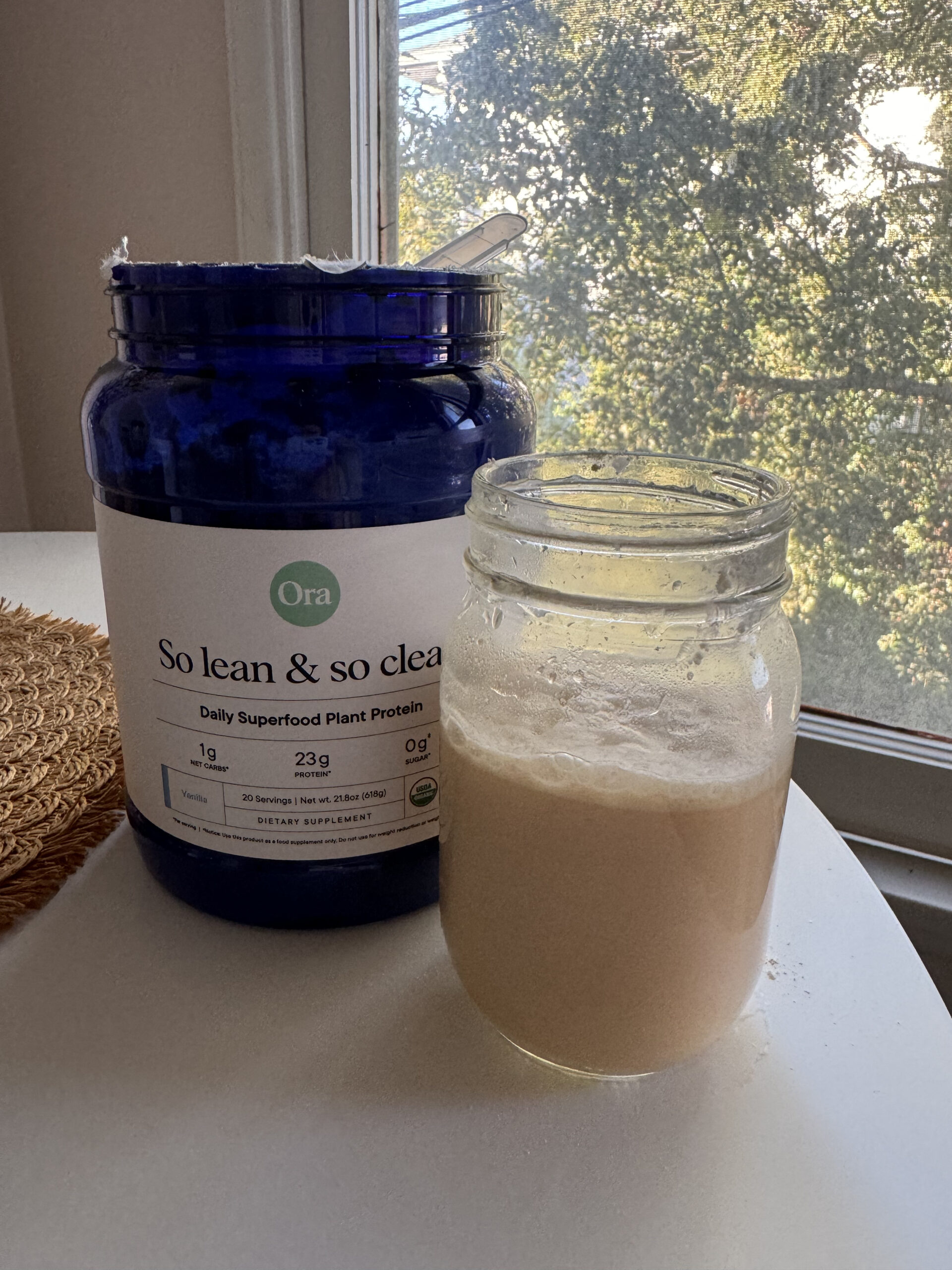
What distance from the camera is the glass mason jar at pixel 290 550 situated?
12.7 inches

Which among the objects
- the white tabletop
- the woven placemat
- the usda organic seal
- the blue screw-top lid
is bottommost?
the white tabletop

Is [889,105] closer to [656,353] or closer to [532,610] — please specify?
[656,353]

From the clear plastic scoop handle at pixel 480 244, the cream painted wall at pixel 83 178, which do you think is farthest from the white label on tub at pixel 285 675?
the cream painted wall at pixel 83 178

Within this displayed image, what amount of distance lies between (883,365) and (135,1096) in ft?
→ 2.29

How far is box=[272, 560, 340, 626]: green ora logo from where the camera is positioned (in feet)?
1.07

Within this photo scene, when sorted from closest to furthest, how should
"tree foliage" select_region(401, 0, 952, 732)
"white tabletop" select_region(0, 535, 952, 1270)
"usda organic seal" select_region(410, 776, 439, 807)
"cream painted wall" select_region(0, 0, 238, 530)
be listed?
"white tabletop" select_region(0, 535, 952, 1270), "usda organic seal" select_region(410, 776, 439, 807), "tree foliage" select_region(401, 0, 952, 732), "cream painted wall" select_region(0, 0, 238, 530)

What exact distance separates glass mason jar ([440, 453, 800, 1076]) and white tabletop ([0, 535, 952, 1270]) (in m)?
0.03

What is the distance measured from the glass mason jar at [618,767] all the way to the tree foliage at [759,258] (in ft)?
1.61

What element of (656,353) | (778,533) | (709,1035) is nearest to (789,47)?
(656,353)

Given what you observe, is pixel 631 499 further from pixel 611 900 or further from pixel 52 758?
pixel 52 758

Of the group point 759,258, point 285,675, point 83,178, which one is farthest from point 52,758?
point 83,178

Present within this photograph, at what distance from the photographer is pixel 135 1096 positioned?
1.03 ft

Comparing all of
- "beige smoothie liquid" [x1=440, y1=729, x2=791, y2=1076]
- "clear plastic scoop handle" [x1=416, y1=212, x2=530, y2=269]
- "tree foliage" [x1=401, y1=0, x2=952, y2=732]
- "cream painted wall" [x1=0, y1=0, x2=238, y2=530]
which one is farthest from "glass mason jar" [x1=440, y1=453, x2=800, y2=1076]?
"cream painted wall" [x1=0, y1=0, x2=238, y2=530]

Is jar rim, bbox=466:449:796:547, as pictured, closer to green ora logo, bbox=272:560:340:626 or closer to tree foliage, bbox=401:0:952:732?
green ora logo, bbox=272:560:340:626
